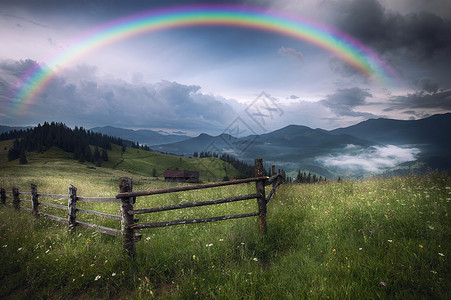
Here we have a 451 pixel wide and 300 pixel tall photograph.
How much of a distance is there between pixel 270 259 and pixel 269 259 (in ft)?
0.40

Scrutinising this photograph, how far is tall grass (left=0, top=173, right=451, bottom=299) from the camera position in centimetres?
325

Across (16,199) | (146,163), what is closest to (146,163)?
(146,163)

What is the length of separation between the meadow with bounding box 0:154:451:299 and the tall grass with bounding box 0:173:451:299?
0.02 metres

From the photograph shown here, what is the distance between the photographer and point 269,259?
476cm

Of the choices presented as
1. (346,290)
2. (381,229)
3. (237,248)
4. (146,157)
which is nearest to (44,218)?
(237,248)

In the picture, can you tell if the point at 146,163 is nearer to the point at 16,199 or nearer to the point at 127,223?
the point at 16,199

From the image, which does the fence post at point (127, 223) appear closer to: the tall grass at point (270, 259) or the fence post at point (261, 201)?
the tall grass at point (270, 259)

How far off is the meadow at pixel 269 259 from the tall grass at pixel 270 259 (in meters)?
0.02

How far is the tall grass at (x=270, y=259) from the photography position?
128 inches

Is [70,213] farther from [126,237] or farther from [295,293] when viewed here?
[295,293]

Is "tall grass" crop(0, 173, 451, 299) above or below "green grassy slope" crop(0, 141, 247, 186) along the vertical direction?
above

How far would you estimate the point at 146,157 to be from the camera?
148500mm

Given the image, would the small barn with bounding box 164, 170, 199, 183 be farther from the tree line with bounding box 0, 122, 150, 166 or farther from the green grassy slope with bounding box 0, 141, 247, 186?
the tree line with bounding box 0, 122, 150, 166

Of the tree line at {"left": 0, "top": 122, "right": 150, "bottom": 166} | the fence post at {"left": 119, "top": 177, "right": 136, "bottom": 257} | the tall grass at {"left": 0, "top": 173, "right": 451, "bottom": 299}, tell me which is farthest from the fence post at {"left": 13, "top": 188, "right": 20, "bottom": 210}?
the tree line at {"left": 0, "top": 122, "right": 150, "bottom": 166}
